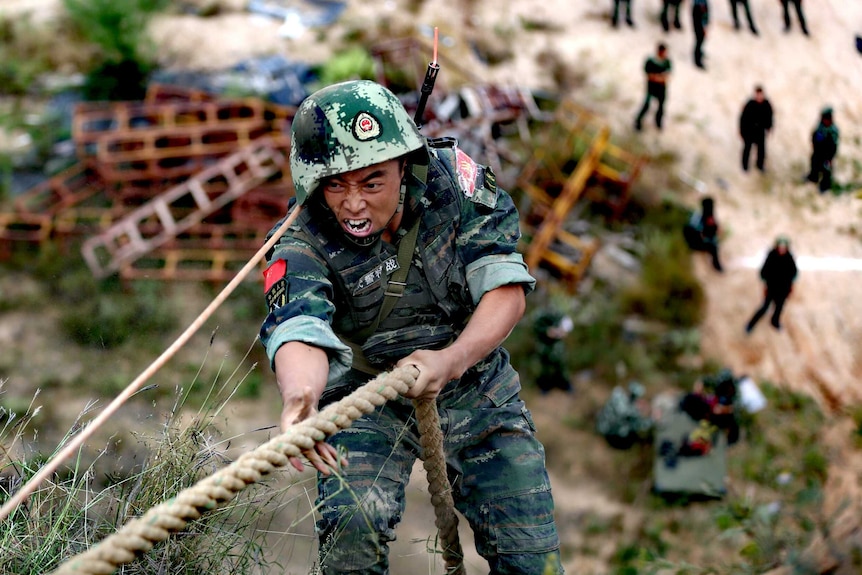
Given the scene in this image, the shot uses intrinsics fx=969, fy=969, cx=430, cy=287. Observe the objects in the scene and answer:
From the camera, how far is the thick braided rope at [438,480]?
3340 millimetres

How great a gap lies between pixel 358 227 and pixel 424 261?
357 mm

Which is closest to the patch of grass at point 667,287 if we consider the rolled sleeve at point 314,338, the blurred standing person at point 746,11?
the blurred standing person at point 746,11

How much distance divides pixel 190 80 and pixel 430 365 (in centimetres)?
1272

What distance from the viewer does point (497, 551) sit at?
3.60 m

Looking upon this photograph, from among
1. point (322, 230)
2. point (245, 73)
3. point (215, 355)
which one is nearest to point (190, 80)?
point (245, 73)

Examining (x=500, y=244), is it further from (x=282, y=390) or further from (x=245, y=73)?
(x=245, y=73)

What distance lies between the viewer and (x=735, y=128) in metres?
13.0

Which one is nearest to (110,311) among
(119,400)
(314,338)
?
(314,338)

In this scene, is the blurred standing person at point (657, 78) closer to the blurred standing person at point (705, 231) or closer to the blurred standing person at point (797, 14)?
the blurred standing person at point (797, 14)

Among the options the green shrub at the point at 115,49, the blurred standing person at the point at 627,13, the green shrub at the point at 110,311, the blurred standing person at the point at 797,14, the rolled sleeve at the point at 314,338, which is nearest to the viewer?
the rolled sleeve at the point at 314,338

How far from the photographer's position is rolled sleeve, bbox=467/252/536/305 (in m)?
3.56

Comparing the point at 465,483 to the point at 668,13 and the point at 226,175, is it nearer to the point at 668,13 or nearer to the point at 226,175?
the point at 226,175

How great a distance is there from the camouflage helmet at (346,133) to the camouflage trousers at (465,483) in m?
0.92

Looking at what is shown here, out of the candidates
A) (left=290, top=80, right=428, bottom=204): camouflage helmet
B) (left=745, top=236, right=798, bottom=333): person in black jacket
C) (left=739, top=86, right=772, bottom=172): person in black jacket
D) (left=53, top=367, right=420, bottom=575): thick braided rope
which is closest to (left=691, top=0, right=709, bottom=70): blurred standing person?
(left=739, top=86, right=772, bottom=172): person in black jacket
